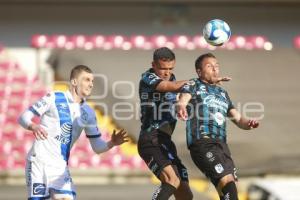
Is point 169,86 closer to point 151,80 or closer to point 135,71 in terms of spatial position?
point 151,80

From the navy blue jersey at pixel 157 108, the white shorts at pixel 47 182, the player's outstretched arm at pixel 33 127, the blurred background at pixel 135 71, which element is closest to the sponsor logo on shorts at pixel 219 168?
the navy blue jersey at pixel 157 108

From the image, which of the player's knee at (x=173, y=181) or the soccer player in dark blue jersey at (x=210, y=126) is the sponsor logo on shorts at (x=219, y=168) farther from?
the player's knee at (x=173, y=181)

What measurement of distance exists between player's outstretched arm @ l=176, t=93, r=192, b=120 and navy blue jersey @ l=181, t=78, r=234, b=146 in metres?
0.20

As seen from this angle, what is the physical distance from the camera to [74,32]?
20219 mm

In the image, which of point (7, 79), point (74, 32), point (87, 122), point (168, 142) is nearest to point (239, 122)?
point (168, 142)

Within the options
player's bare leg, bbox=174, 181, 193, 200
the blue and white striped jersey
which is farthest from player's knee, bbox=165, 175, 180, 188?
the blue and white striped jersey

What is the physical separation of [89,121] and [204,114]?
1.16 m

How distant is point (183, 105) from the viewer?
21.7 ft

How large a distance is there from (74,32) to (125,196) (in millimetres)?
9982

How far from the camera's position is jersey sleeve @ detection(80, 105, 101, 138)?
709 centimetres

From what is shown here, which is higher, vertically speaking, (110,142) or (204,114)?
Answer: (204,114)

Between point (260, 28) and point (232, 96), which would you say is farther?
point (260, 28)

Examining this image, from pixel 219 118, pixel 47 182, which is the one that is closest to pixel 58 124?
pixel 47 182

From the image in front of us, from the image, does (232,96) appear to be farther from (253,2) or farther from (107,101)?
(253,2)
